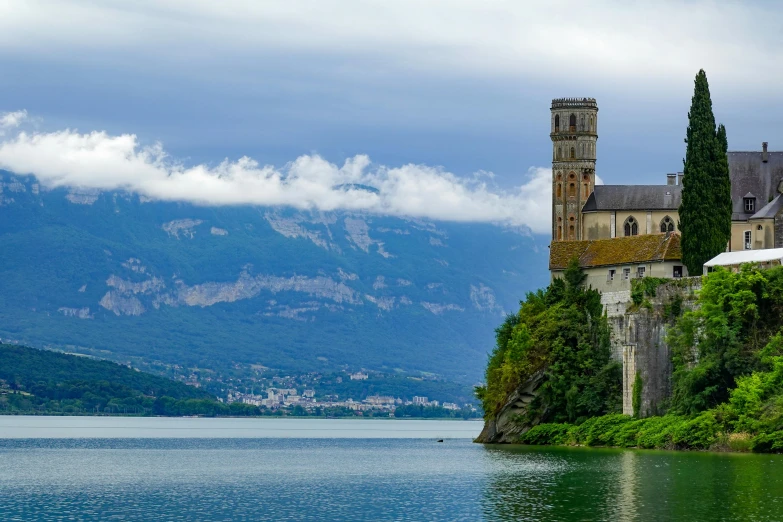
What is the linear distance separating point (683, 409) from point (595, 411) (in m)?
10.2

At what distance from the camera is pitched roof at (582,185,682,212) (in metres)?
124

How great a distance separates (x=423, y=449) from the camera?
371 feet

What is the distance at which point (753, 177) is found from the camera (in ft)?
363

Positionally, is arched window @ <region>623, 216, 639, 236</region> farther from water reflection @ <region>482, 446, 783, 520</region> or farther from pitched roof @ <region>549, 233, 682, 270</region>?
water reflection @ <region>482, 446, 783, 520</region>

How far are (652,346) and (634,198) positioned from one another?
36.5 meters

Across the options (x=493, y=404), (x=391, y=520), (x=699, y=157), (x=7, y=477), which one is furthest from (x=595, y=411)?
(x=391, y=520)

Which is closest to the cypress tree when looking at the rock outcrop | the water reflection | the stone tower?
the rock outcrop

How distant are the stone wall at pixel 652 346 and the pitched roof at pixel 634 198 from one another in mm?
33348

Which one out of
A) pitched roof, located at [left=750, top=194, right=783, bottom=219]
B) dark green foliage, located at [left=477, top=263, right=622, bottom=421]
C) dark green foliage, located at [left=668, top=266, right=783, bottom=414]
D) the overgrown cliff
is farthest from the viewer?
pitched roof, located at [left=750, top=194, right=783, bottom=219]

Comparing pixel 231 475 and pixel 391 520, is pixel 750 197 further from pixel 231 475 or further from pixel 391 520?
pixel 391 520

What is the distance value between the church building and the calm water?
13.7 m

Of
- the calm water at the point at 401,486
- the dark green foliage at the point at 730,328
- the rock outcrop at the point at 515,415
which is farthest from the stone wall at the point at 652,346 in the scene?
the rock outcrop at the point at 515,415

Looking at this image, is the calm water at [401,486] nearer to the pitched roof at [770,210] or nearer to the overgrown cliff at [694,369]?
the overgrown cliff at [694,369]

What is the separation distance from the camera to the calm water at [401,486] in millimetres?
54969
